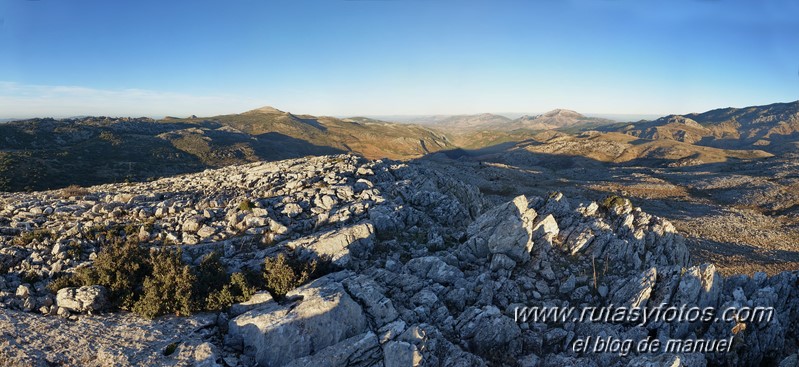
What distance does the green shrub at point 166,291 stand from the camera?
47.4ft

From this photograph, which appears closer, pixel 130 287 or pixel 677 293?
pixel 130 287

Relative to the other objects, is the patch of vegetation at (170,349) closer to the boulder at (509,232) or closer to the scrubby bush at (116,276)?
the scrubby bush at (116,276)

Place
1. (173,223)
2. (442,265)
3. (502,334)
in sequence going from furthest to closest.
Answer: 1. (173,223)
2. (442,265)
3. (502,334)

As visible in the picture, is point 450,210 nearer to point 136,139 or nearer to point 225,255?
point 225,255

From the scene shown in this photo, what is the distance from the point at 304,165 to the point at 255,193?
9192 mm

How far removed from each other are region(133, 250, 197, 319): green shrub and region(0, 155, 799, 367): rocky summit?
35 centimetres

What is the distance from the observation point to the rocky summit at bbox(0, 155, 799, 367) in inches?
512

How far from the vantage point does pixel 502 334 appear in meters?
15.0

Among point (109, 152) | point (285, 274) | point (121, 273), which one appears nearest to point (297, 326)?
point (285, 274)

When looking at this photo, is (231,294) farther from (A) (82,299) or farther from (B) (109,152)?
(B) (109,152)

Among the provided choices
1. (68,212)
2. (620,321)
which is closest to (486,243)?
(620,321)

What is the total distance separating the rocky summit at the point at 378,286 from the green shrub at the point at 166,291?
0.35 m

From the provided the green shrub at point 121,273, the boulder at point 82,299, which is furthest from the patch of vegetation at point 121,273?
the boulder at point 82,299

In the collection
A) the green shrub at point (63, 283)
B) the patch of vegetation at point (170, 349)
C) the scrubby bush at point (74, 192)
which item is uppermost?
the scrubby bush at point (74, 192)
